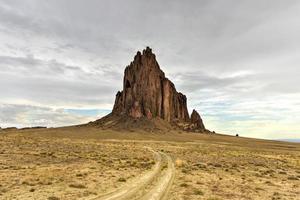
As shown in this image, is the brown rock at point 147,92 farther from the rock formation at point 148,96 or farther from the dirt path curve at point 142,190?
the dirt path curve at point 142,190

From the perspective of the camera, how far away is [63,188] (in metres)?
19.2

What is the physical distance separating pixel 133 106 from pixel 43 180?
448 ft

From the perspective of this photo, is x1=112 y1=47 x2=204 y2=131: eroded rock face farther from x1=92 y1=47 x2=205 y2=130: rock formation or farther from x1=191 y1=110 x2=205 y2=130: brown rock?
x1=191 y1=110 x2=205 y2=130: brown rock

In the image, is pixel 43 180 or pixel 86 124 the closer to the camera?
pixel 43 180

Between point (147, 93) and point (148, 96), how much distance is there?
1.78 metres

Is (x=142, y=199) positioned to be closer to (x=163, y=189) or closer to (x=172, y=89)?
(x=163, y=189)

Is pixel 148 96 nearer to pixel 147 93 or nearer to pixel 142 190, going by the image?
pixel 147 93

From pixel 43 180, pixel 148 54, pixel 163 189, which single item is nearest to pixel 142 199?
pixel 163 189

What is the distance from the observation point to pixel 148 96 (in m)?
166

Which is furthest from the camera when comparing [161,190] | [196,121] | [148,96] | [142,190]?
[196,121]

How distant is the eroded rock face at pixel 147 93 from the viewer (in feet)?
532

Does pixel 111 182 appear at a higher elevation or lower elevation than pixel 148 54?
lower

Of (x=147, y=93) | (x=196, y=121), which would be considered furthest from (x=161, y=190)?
(x=196, y=121)

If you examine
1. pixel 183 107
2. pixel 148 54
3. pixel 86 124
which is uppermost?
pixel 148 54
